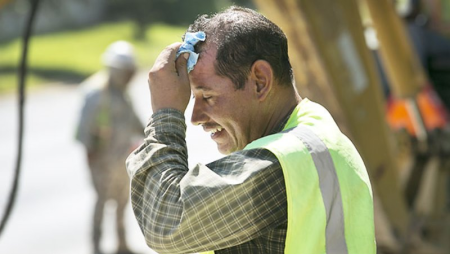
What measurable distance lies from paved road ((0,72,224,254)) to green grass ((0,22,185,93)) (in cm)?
419

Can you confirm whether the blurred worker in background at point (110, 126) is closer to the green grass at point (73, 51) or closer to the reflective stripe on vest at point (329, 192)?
the reflective stripe on vest at point (329, 192)

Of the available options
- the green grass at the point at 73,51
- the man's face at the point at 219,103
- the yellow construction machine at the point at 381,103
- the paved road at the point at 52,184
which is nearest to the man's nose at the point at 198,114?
the man's face at the point at 219,103

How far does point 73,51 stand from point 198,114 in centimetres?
2382

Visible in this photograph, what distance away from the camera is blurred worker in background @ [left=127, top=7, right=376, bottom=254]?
1.73 m

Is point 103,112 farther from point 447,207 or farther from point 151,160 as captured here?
point 151,160

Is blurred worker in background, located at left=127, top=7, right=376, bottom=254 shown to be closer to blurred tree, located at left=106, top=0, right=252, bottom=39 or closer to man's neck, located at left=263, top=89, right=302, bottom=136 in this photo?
man's neck, located at left=263, top=89, right=302, bottom=136

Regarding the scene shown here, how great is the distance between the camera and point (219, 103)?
75.3 inches

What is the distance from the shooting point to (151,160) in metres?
1.80

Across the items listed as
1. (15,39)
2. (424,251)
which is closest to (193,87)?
(424,251)

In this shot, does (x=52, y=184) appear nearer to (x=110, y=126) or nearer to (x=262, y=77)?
(x=110, y=126)

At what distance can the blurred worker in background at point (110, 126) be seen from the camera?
21.1ft

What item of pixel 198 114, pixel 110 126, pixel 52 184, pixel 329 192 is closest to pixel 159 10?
pixel 52 184

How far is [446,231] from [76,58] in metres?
20.2

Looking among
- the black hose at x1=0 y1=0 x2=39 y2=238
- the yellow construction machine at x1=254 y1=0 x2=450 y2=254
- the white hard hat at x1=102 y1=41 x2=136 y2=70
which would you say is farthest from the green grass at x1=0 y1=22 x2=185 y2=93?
the black hose at x1=0 y1=0 x2=39 y2=238
